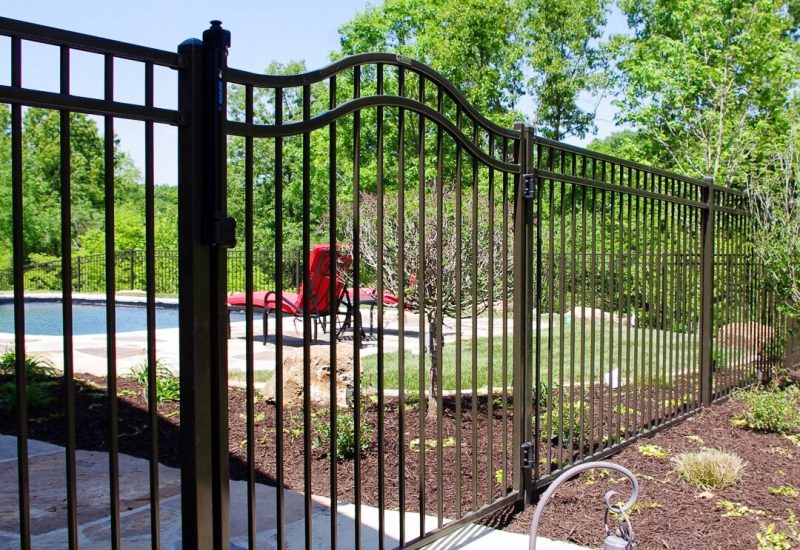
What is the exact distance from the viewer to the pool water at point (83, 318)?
46.9 ft

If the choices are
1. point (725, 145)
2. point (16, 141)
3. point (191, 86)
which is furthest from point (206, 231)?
point (725, 145)

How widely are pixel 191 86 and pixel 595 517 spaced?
9.93 feet

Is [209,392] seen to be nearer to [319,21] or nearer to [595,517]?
[595,517]

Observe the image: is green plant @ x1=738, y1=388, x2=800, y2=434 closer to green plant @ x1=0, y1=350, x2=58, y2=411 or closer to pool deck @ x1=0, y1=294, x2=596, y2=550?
pool deck @ x1=0, y1=294, x2=596, y2=550

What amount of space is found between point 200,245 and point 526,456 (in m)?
2.52

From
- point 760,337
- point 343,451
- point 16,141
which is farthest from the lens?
point 760,337

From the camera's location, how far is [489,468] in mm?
3715

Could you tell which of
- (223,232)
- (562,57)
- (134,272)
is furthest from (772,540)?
(562,57)

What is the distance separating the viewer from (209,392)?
7.16ft

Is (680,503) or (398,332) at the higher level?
(398,332)

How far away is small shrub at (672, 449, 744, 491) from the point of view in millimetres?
4363

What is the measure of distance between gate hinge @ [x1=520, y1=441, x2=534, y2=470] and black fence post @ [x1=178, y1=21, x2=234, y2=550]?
7.22 feet

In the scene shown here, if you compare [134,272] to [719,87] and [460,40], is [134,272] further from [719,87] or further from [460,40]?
[719,87]

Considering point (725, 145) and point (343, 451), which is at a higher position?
point (725, 145)
